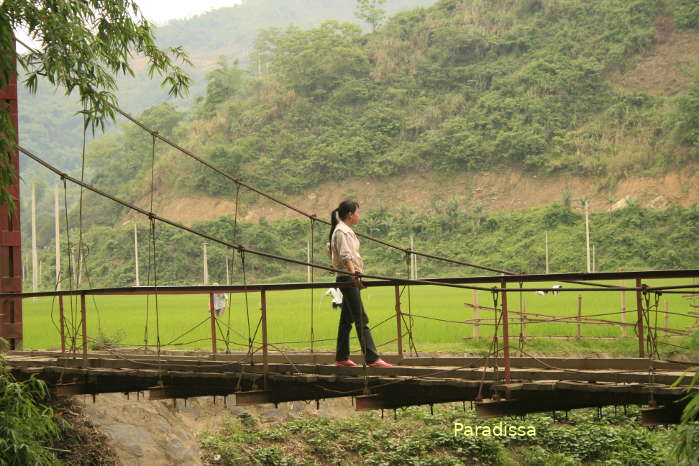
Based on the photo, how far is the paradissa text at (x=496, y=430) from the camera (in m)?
9.03

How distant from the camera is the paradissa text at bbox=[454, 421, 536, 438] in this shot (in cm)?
903

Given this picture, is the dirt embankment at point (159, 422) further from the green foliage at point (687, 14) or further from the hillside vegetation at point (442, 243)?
the green foliage at point (687, 14)

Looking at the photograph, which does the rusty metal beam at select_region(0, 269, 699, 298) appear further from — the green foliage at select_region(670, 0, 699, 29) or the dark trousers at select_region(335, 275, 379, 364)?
the green foliage at select_region(670, 0, 699, 29)

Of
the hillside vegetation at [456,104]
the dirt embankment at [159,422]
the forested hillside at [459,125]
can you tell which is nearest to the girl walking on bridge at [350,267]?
the dirt embankment at [159,422]

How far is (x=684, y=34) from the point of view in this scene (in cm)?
3741

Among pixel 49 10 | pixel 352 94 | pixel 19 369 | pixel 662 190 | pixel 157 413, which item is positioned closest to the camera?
pixel 49 10

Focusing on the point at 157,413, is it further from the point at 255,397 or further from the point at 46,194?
the point at 46,194

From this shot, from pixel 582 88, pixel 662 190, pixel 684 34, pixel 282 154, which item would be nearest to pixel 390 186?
pixel 282 154

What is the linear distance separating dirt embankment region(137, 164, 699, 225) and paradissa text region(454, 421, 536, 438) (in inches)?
880

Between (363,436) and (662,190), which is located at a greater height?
(662,190)

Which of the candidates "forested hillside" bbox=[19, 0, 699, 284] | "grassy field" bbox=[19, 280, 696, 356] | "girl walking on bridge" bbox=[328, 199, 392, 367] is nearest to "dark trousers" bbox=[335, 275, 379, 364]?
"girl walking on bridge" bbox=[328, 199, 392, 367]

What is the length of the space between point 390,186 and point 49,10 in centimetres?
3227

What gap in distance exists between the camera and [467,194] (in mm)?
35469

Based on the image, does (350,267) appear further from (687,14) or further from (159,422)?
(687,14)
